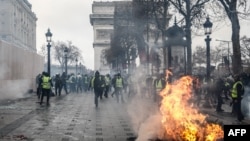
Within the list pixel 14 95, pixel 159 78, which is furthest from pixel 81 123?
pixel 14 95

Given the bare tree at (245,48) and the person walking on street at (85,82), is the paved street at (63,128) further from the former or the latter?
the bare tree at (245,48)

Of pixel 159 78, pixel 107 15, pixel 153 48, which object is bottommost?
pixel 159 78

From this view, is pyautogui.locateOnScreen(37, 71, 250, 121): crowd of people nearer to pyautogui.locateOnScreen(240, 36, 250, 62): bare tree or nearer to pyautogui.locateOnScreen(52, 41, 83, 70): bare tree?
pyautogui.locateOnScreen(240, 36, 250, 62): bare tree

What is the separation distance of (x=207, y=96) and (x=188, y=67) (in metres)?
3.49

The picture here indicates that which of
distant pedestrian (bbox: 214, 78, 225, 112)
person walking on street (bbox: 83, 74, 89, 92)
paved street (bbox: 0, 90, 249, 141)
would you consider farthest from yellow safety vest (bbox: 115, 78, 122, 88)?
person walking on street (bbox: 83, 74, 89, 92)

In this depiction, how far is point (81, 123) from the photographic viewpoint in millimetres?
15047

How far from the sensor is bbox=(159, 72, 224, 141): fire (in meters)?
9.32

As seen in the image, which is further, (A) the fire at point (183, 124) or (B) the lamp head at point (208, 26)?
(B) the lamp head at point (208, 26)

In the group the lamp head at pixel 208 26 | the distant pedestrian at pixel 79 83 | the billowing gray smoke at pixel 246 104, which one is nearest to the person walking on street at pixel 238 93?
the billowing gray smoke at pixel 246 104

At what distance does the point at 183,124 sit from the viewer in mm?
9633

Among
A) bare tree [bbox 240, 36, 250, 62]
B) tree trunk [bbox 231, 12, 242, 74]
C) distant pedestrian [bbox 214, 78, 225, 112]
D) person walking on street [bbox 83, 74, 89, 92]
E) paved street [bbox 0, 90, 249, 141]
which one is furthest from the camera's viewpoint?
bare tree [bbox 240, 36, 250, 62]

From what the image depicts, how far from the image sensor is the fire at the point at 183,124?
9.32 m

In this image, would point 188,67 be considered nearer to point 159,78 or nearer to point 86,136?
point 159,78

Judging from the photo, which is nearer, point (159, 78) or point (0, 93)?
point (159, 78)
